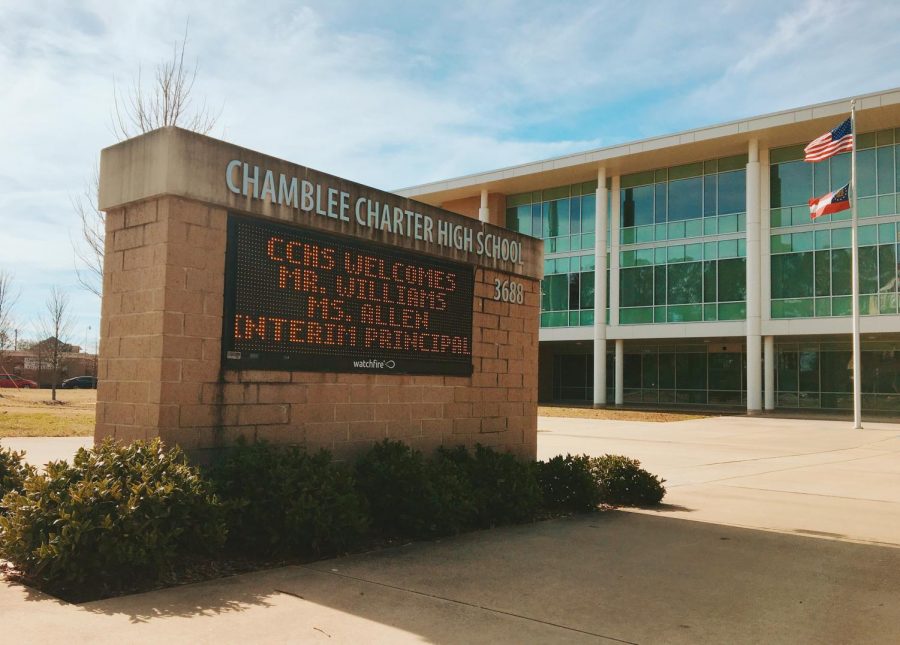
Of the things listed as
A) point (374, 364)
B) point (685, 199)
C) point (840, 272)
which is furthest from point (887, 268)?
point (374, 364)

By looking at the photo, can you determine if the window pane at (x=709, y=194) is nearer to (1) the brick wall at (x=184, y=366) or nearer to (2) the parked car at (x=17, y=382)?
(1) the brick wall at (x=184, y=366)

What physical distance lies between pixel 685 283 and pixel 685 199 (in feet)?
13.8

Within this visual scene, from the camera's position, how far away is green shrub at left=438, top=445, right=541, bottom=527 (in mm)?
8430

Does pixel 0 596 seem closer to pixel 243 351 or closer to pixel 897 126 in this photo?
pixel 243 351

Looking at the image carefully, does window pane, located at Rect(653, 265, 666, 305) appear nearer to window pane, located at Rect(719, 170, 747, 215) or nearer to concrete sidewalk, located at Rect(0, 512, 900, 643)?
window pane, located at Rect(719, 170, 747, 215)

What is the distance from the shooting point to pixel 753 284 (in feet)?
116

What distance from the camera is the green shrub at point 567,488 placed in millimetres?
9648

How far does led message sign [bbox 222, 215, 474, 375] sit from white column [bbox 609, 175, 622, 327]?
102ft

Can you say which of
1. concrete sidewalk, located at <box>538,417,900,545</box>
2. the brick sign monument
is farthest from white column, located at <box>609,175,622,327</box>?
the brick sign monument

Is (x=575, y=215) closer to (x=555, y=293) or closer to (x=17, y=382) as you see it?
(x=555, y=293)

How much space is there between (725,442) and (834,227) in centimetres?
1683

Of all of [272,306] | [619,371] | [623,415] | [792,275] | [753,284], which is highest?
[792,275]

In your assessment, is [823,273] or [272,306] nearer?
[272,306]

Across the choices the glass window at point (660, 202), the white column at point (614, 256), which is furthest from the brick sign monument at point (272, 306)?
the white column at point (614, 256)
